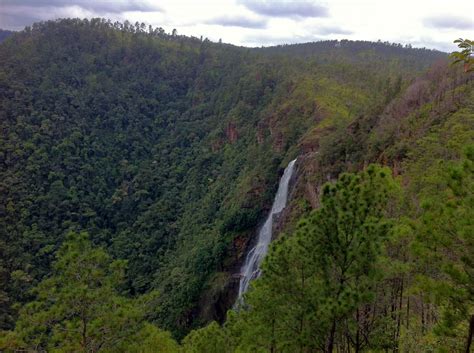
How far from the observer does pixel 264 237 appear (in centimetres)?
3897

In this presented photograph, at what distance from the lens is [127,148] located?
81.2 metres

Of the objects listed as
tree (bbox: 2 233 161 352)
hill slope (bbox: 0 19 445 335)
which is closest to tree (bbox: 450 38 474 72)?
tree (bbox: 2 233 161 352)

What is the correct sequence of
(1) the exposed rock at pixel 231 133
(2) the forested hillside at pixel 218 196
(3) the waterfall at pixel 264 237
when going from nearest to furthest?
(2) the forested hillside at pixel 218 196, (3) the waterfall at pixel 264 237, (1) the exposed rock at pixel 231 133

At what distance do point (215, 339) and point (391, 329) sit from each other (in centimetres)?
737

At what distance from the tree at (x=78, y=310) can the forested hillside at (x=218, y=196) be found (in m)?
0.05

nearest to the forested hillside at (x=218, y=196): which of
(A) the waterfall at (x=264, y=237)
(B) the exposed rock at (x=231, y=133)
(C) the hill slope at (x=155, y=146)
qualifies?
(C) the hill slope at (x=155, y=146)

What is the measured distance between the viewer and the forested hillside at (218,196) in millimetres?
9625

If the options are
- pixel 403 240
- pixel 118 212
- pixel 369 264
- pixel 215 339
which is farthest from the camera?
pixel 118 212

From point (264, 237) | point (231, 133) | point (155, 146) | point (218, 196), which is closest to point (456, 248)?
point (264, 237)

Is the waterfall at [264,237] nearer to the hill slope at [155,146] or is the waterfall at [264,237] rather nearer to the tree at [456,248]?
the hill slope at [155,146]

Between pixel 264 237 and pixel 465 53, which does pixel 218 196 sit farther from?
pixel 465 53

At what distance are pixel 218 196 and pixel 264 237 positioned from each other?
17.6 m

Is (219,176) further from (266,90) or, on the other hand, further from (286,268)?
(286,268)

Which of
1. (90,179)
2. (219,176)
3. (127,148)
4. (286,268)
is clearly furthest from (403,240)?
(127,148)
